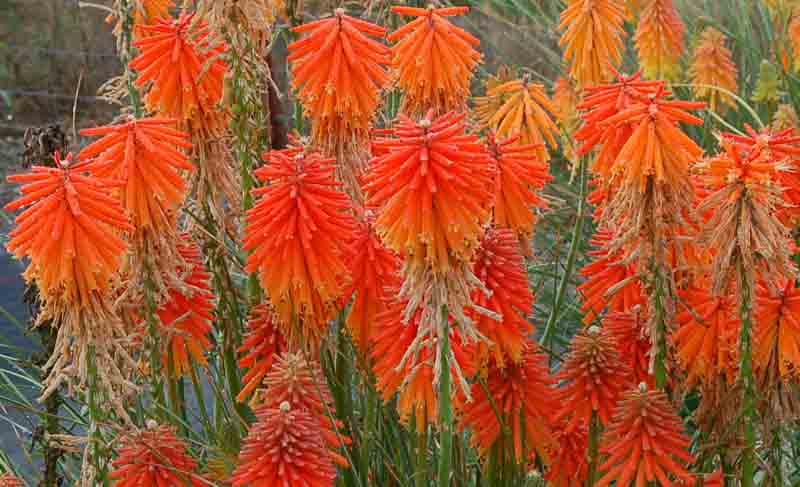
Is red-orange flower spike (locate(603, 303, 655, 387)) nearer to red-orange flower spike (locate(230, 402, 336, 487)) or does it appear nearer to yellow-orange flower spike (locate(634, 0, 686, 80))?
red-orange flower spike (locate(230, 402, 336, 487))

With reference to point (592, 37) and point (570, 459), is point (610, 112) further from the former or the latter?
point (592, 37)

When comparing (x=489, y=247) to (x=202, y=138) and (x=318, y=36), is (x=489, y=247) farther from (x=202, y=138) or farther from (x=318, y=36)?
(x=202, y=138)

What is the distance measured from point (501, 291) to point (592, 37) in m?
1.21

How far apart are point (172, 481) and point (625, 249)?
3.28ft

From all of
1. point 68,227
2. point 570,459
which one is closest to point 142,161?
point 68,227

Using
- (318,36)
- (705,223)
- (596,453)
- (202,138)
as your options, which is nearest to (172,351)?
(202,138)

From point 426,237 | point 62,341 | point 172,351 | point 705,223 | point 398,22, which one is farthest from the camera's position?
point 398,22

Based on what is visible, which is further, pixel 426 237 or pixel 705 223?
pixel 705 223

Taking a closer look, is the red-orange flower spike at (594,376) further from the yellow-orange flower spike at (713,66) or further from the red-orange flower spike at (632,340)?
the yellow-orange flower spike at (713,66)

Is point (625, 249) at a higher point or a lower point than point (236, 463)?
higher

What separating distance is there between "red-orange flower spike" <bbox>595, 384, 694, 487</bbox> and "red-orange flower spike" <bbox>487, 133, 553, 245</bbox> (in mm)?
445

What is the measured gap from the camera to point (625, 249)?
2252mm

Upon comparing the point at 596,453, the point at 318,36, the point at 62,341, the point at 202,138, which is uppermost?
the point at 318,36

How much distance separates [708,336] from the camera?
2320mm
